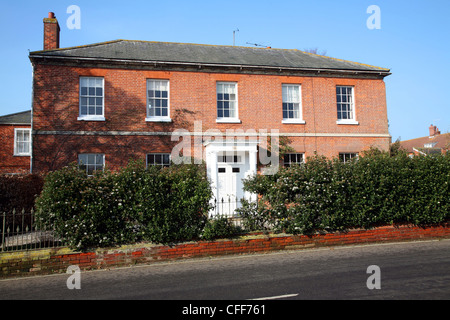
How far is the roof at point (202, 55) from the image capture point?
16859 mm

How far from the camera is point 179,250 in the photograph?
9.42 metres

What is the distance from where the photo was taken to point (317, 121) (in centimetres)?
1880

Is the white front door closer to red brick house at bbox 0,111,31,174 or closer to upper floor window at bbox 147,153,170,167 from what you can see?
upper floor window at bbox 147,153,170,167

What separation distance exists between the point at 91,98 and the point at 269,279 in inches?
516

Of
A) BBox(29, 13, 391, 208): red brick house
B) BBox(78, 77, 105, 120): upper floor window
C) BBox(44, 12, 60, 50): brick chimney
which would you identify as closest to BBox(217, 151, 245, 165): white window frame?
BBox(29, 13, 391, 208): red brick house

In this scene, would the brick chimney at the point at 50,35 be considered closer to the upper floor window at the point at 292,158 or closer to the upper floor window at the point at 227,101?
the upper floor window at the point at 227,101

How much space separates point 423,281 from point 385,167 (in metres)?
5.13

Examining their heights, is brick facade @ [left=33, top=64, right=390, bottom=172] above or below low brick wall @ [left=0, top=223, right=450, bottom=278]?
above

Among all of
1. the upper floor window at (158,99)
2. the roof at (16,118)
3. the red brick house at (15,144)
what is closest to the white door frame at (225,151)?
the upper floor window at (158,99)

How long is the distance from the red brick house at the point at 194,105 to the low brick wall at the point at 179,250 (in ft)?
20.1

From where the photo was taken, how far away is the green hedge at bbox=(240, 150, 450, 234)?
10.4 metres

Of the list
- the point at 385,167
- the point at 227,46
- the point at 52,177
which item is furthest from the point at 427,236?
the point at 227,46

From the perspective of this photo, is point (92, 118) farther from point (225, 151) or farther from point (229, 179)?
point (229, 179)

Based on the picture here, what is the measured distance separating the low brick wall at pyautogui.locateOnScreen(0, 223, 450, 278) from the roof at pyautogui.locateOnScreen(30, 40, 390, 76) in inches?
408
